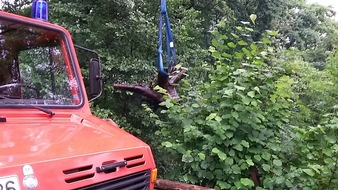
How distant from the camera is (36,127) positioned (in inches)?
87.0

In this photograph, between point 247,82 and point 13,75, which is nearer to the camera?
point 13,75

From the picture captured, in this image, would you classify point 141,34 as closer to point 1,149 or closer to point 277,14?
point 1,149

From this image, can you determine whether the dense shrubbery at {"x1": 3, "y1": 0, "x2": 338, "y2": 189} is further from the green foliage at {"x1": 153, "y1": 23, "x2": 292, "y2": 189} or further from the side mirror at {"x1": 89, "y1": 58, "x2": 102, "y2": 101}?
the side mirror at {"x1": 89, "y1": 58, "x2": 102, "y2": 101}

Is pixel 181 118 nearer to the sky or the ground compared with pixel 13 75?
nearer to the ground

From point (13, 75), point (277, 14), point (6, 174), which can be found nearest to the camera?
point (6, 174)

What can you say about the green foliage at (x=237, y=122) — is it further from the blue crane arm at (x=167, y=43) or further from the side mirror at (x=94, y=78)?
the blue crane arm at (x=167, y=43)

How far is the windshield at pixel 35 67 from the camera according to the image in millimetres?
2752

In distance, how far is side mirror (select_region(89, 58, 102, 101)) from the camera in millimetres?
3324

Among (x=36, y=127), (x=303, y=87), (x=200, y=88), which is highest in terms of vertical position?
(x=36, y=127)

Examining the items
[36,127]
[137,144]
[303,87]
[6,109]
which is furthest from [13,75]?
[303,87]

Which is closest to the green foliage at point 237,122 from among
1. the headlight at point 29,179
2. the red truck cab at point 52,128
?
the red truck cab at point 52,128

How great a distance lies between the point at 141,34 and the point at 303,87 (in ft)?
A: 12.2

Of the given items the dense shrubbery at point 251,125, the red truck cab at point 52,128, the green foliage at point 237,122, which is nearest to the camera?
the red truck cab at point 52,128

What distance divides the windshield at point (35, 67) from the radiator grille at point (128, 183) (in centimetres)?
101
